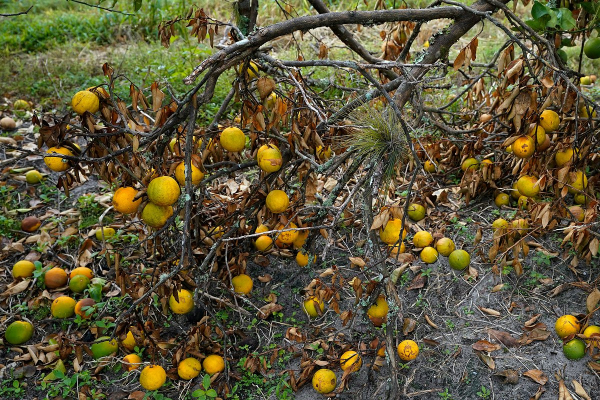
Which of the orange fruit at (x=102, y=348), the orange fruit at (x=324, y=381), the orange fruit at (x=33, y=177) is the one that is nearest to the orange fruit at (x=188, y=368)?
the orange fruit at (x=102, y=348)

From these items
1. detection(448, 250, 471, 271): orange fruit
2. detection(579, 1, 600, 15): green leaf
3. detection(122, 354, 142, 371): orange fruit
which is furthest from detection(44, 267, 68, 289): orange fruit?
detection(579, 1, 600, 15): green leaf

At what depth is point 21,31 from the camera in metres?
6.84

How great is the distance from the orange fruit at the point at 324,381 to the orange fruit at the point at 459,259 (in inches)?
37.7

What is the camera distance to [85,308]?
9.12 feet

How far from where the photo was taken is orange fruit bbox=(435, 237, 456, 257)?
287 cm

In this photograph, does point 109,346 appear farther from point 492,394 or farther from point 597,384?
point 597,384

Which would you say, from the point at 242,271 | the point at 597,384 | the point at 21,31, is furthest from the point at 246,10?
the point at 21,31

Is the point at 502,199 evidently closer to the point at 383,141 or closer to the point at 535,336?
the point at 535,336

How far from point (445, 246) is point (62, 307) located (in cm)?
215

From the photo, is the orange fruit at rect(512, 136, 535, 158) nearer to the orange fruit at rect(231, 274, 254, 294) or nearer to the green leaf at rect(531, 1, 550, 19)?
the green leaf at rect(531, 1, 550, 19)

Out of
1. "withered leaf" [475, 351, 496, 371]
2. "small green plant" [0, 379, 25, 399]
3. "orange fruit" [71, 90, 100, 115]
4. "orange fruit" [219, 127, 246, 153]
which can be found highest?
"orange fruit" [71, 90, 100, 115]

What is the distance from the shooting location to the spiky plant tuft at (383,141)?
77.5 inches

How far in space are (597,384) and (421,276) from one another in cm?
96

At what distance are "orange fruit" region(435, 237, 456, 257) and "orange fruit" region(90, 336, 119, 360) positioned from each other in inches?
70.9
